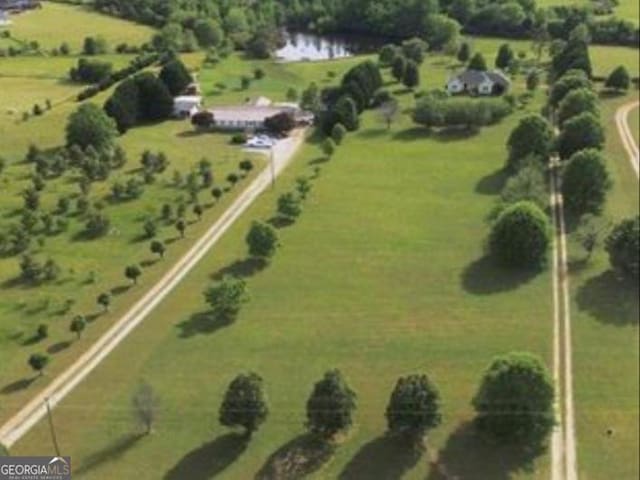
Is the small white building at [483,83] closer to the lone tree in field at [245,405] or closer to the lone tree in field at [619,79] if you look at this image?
the lone tree in field at [619,79]

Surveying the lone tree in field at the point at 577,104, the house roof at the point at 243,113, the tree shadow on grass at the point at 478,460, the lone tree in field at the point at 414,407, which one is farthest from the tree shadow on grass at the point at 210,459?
the house roof at the point at 243,113

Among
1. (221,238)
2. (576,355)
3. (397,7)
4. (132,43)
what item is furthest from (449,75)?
(576,355)

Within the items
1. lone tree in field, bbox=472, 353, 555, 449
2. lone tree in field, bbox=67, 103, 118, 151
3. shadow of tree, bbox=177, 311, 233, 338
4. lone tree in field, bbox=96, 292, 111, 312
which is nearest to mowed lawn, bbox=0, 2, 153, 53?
lone tree in field, bbox=67, 103, 118, 151

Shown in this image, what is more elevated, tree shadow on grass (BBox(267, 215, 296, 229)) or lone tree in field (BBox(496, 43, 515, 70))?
lone tree in field (BBox(496, 43, 515, 70))

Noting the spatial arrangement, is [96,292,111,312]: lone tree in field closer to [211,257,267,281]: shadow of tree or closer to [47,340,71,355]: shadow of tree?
[47,340,71,355]: shadow of tree

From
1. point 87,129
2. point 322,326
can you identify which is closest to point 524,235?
point 322,326

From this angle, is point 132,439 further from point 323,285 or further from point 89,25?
point 89,25

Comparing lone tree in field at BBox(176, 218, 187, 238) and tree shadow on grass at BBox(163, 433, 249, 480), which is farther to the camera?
lone tree in field at BBox(176, 218, 187, 238)
